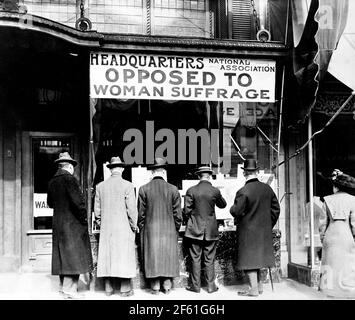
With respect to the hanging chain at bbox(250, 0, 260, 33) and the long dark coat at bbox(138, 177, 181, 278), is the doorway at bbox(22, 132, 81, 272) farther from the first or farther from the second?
the hanging chain at bbox(250, 0, 260, 33)

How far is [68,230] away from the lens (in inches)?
277

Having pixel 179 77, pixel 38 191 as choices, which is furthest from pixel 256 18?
pixel 38 191

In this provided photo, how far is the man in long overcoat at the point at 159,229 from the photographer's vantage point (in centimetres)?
741

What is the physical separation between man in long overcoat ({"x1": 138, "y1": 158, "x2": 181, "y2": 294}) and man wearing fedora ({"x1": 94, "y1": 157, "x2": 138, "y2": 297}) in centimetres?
20

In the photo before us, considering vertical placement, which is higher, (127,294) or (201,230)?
(201,230)

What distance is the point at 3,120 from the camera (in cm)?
891

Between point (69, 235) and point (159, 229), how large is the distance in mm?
1270

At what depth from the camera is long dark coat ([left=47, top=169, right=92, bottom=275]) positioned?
276 inches

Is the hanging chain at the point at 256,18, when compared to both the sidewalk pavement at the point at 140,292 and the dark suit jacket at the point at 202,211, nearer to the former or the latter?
the dark suit jacket at the point at 202,211

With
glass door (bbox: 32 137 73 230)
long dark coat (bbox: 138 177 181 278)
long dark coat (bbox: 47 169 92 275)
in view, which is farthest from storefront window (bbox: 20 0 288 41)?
long dark coat (bbox: 47 169 92 275)

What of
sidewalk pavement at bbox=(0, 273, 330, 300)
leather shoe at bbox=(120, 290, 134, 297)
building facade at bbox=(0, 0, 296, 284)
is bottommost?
sidewalk pavement at bbox=(0, 273, 330, 300)

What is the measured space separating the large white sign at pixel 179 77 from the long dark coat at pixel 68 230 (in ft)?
4.94

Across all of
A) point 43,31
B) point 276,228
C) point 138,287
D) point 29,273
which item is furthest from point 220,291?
point 43,31

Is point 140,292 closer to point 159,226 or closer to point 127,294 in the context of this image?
point 127,294
